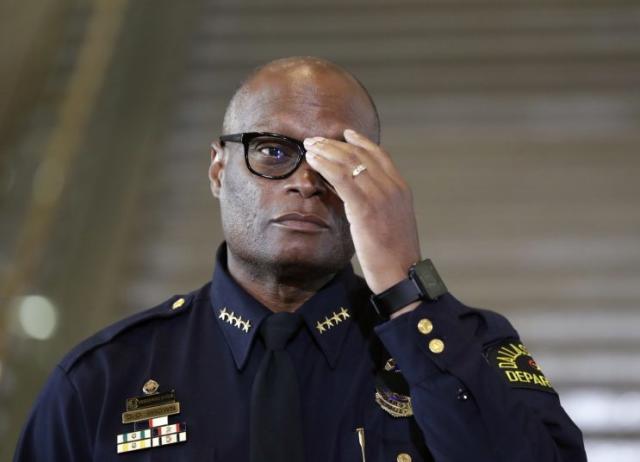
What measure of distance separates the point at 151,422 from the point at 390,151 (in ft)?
8.76

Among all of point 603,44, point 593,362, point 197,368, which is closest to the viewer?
point 197,368

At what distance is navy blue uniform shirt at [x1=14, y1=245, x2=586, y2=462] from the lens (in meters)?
2.02

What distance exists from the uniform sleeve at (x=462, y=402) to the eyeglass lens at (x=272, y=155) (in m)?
0.46

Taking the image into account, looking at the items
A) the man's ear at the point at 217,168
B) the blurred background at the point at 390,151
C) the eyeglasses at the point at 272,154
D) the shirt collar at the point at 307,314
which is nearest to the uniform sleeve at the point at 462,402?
the shirt collar at the point at 307,314

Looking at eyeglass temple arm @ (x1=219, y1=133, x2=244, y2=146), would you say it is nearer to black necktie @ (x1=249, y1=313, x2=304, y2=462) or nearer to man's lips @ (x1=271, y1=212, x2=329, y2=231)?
man's lips @ (x1=271, y1=212, x2=329, y2=231)

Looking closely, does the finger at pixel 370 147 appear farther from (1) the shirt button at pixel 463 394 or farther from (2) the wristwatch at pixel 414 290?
(1) the shirt button at pixel 463 394

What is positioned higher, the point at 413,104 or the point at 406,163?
the point at 413,104

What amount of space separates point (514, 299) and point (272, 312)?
2034 millimetres

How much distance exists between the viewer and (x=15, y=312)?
3.62 meters

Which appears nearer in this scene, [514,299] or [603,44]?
[514,299]

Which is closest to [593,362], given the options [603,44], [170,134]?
[603,44]

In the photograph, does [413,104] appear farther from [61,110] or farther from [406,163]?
[61,110]

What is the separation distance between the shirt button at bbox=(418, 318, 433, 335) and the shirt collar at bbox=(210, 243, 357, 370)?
326 millimetres

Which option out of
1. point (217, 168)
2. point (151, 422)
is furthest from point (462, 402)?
point (217, 168)
